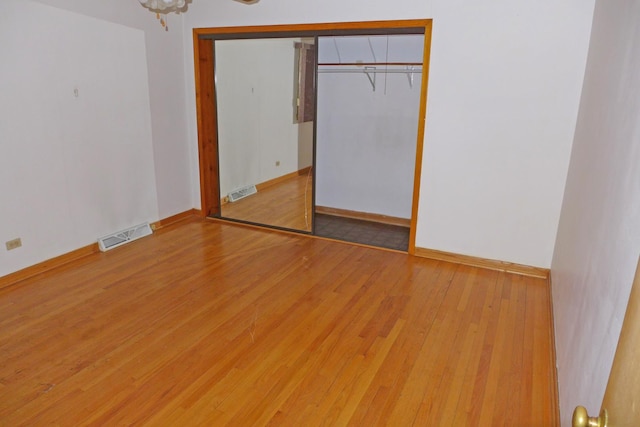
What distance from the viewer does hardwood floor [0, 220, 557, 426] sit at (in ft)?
6.68

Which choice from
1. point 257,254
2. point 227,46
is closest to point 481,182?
point 257,254

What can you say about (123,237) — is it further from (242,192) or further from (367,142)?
(367,142)

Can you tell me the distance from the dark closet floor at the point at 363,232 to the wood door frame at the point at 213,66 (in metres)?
0.36

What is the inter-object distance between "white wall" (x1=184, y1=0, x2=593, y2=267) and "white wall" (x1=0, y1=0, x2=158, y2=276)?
5.75ft

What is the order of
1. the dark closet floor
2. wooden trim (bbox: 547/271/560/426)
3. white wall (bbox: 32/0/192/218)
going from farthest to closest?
1. the dark closet floor
2. white wall (bbox: 32/0/192/218)
3. wooden trim (bbox: 547/271/560/426)

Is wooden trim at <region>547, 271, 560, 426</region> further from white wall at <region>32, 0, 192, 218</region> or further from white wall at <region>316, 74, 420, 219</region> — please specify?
white wall at <region>32, 0, 192, 218</region>

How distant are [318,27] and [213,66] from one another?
4.67ft

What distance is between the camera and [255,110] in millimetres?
A: 5684

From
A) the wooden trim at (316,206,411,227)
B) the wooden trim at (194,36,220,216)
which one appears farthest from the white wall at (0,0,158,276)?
the wooden trim at (316,206,411,227)

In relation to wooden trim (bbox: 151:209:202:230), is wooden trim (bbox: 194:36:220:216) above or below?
above

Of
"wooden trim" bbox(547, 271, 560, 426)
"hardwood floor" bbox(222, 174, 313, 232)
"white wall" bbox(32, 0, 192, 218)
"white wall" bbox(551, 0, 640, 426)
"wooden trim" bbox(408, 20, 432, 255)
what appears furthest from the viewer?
"hardwood floor" bbox(222, 174, 313, 232)

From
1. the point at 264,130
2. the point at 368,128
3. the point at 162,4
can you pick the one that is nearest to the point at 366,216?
the point at 368,128

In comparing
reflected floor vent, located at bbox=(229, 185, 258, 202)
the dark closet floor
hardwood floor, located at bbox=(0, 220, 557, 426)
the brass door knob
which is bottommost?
hardwood floor, located at bbox=(0, 220, 557, 426)

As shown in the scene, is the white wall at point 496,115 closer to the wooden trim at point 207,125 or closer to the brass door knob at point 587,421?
the wooden trim at point 207,125
